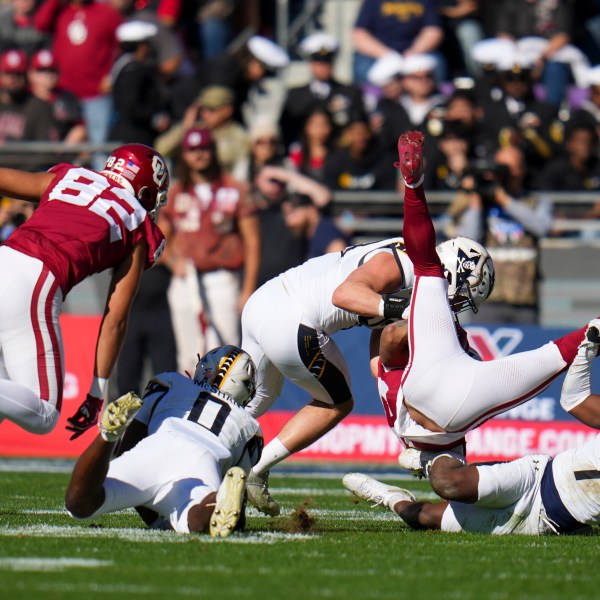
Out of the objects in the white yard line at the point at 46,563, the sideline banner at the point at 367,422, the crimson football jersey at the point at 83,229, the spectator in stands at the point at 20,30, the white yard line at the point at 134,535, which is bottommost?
the sideline banner at the point at 367,422

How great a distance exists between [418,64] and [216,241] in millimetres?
2979

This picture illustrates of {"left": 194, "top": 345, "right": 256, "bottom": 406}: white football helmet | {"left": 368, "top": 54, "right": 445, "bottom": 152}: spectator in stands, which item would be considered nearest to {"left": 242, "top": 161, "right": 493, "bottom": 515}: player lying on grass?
{"left": 194, "top": 345, "right": 256, "bottom": 406}: white football helmet

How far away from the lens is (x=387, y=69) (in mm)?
13477

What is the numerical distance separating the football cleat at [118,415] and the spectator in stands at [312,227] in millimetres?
6682

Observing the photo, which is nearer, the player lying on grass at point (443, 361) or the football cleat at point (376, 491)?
the player lying on grass at point (443, 361)

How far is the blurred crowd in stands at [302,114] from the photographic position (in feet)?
37.2

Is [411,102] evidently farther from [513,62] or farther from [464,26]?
[464,26]

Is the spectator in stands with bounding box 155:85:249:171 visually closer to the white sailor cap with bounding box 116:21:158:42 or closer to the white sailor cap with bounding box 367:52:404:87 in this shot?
the white sailor cap with bounding box 116:21:158:42

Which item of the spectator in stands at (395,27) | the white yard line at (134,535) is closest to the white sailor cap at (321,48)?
the spectator in stands at (395,27)

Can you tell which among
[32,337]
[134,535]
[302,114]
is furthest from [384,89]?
[134,535]

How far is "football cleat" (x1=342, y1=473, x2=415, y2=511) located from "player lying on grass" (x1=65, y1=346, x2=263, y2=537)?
2.36ft

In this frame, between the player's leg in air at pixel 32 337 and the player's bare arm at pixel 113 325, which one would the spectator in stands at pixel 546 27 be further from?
the player's leg in air at pixel 32 337

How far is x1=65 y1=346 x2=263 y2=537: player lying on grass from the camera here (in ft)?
17.2

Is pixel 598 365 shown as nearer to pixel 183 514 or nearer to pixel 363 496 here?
pixel 363 496
